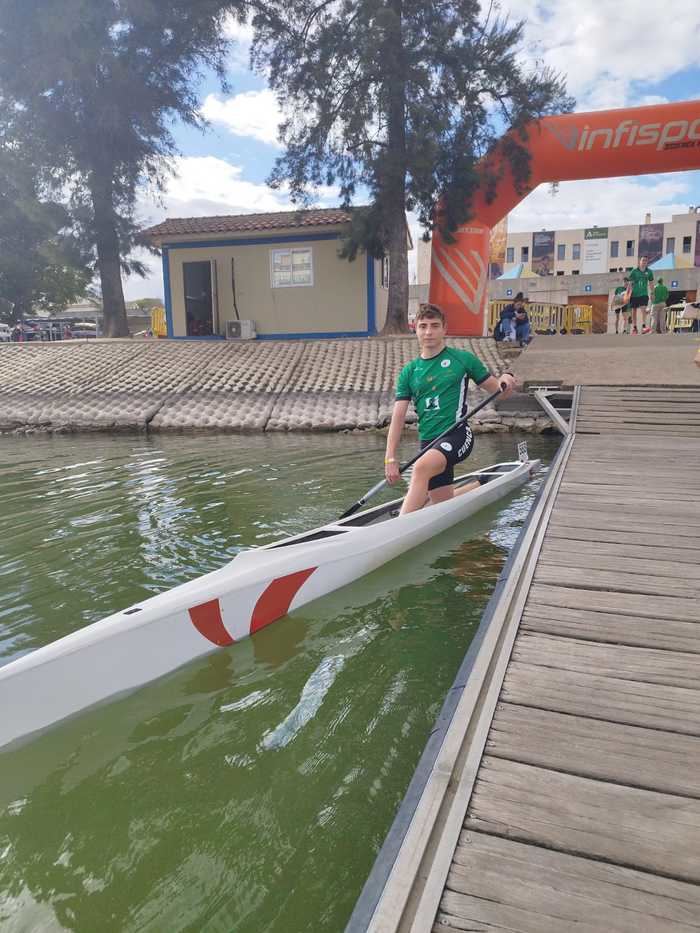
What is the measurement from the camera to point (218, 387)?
43.2ft

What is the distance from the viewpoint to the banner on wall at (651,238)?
2208 inches

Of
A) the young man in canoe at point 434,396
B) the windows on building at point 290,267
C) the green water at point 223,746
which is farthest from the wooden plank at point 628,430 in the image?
the windows on building at point 290,267

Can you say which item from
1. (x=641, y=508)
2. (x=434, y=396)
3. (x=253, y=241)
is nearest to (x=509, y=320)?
(x=253, y=241)

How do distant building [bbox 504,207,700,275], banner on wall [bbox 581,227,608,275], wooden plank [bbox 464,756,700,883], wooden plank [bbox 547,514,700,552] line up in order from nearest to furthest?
wooden plank [bbox 464,756,700,883]
wooden plank [bbox 547,514,700,552]
distant building [bbox 504,207,700,275]
banner on wall [bbox 581,227,608,275]

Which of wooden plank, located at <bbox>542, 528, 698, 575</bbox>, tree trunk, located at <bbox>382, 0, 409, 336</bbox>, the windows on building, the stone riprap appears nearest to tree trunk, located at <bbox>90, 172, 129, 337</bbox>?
the stone riprap

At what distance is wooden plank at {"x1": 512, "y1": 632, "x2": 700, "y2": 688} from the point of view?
2486mm

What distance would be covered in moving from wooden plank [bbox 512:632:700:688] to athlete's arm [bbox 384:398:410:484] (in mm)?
2168

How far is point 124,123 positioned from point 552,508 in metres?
19.2

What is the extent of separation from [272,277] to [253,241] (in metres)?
A: 1.19

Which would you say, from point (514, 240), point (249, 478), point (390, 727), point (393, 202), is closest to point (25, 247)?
point (393, 202)

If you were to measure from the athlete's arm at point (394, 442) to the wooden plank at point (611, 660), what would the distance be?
7.11 feet

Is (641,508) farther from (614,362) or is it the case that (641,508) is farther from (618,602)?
(614,362)

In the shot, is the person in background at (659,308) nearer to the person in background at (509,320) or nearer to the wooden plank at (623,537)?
the person in background at (509,320)

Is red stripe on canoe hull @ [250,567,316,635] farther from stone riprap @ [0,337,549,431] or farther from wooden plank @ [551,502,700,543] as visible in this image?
stone riprap @ [0,337,549,431]
